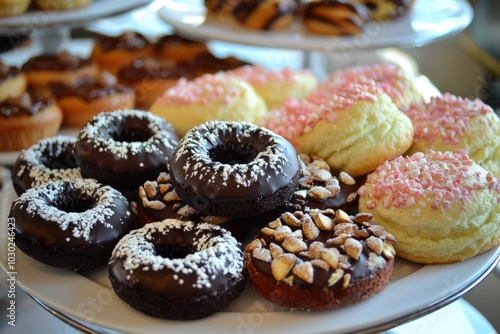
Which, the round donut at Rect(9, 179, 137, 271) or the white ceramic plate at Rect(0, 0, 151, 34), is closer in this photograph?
the round donut at Rect(9, 179, 137, 271)

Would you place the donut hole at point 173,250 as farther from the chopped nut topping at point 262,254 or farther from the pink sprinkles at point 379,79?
the pink sprinkles at point 379,79

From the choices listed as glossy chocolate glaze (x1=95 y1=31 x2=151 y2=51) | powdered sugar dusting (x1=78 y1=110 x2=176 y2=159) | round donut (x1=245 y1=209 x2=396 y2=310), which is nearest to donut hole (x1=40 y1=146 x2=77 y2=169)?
powdered sugar dusting (x1=78 y1=110 x2=176 y2=159)

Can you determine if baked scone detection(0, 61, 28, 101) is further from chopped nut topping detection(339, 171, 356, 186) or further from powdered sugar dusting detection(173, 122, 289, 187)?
chopped nut topping detection(339, 171, 356, 186)

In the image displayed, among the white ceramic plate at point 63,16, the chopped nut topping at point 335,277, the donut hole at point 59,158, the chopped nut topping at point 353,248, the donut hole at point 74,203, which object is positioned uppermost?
the chopped nut topping at point 353,248

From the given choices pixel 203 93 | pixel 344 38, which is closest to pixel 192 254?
pixel 203 93

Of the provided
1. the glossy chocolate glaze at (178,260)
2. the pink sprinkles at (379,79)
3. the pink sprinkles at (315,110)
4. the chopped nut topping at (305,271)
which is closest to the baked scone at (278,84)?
the pink sprinkles at (379,79)

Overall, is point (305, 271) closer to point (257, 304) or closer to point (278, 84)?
point (257, 304)
